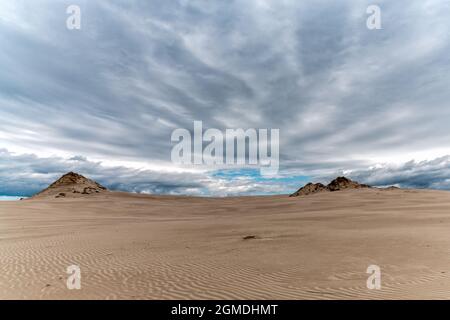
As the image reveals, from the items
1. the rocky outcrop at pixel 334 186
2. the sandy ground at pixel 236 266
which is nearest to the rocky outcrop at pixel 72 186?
the rocky outcrop at pixel 334 186

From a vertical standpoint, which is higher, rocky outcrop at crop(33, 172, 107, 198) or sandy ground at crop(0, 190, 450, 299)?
rocky outcrop at crop(33, 172, 107, 198)

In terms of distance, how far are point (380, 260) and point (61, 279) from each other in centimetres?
757

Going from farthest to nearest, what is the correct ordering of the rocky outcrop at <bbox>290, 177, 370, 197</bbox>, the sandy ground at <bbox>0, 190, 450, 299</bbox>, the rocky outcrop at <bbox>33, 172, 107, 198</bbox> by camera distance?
1. the rocky outcrop at <bbox>33, 172, 107, 198</bbox>
2. the rocky outcrop at <bbox>290, 177, 370, 197</bbox>
3. the sandy ground at <bbox>0, 190, 450, 299</bbox>

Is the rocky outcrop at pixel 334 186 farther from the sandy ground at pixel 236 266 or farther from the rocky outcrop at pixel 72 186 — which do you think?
the sandy ground at pixel 236 266

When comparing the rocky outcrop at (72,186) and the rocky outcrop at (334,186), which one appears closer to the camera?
the rocky outcrop at (334,186)

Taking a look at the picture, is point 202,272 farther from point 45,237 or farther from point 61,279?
point 45,237

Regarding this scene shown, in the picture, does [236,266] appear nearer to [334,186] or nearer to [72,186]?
[334,186]

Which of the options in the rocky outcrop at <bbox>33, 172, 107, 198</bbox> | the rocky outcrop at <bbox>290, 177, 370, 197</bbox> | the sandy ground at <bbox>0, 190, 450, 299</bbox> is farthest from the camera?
the rocky outcrop at <bbox>33, 172, 107, 198</bbox>

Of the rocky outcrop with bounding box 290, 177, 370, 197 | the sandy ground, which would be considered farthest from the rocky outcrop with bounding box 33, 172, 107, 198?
the sandy ground

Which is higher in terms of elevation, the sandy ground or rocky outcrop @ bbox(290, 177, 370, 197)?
rocky outcrop @ bbox(290, 177, 370, 197)

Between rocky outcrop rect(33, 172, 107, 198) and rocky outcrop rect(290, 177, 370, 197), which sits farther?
rocky outcrop rect(33, 172, 107, 198)

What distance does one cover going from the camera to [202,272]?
7402 mm

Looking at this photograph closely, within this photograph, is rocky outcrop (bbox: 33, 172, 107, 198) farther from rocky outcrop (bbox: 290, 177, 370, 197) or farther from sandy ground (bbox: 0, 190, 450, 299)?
sandy ground (bbox: 0, 190, 450, 299)
